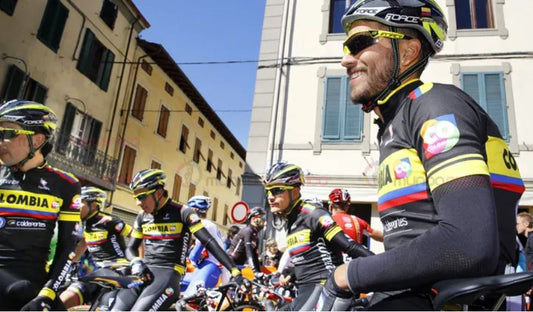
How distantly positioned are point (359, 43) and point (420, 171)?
2.46 ft

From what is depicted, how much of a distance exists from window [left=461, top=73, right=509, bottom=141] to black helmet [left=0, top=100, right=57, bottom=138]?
13.4 meters

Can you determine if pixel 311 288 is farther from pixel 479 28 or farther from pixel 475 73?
pixel 479 28

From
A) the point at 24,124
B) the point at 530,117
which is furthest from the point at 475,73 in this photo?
the point at 24,124

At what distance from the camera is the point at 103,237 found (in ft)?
22.9

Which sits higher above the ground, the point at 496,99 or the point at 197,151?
the point at 197,151

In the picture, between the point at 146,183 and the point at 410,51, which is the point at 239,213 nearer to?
the point at 146,183

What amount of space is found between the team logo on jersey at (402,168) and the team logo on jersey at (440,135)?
14 centimetres

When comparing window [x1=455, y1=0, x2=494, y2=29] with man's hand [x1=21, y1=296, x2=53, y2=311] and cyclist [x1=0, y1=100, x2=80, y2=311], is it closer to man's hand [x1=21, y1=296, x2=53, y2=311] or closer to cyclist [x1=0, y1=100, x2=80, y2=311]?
cyclist [x1=0, y1=100, x2=80, y2=311]

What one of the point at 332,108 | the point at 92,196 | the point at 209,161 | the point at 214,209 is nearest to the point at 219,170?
the point at 209,161

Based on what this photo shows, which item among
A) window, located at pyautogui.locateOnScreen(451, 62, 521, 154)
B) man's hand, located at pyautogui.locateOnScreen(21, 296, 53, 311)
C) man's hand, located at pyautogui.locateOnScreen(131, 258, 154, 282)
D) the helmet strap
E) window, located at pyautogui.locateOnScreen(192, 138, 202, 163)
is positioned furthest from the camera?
window, located at pyautogui.locateOnScreen(192, 138, 202, 163)

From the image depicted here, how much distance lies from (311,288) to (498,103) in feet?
40.4

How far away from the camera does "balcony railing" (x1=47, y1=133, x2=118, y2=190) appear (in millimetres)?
17453

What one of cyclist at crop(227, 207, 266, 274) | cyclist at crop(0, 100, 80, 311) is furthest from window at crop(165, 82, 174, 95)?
cyclist at crop(0, 100, 80, 311)

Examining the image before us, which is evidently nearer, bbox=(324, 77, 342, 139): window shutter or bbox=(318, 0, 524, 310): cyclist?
bbox=(318, 0, 524, 310): cyclist
